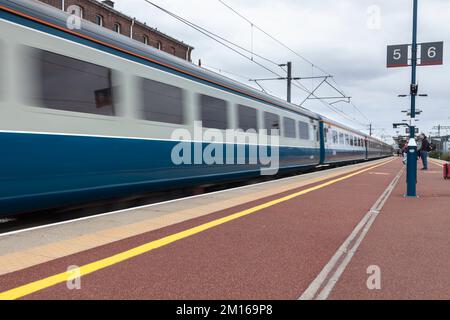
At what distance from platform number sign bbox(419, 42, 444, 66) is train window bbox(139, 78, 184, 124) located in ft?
20.1

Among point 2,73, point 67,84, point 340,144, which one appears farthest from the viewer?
point 340,144

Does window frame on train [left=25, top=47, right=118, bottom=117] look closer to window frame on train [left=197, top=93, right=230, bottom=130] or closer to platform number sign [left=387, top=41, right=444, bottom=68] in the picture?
window frame on train [left=197, top=93, right=230, bottom=130]

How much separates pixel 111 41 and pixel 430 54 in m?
7.74

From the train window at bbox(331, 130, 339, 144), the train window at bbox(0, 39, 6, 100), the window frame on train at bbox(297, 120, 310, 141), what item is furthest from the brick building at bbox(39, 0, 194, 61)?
the train window at bbox(0, 39, 6, 100)

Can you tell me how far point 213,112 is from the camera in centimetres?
879

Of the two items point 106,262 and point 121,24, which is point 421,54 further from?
point 121,24

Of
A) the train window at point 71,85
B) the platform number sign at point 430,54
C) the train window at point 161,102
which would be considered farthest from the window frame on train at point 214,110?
the platform number sign at point 430,54

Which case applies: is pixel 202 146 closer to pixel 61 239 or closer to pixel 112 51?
pixel 112 51

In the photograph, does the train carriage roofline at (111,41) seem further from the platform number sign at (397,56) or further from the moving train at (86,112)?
the platform number sign at (397,56)

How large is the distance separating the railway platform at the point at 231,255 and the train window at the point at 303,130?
895 centimetres

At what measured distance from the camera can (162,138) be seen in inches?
277

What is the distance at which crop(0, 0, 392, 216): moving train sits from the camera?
15.0ft

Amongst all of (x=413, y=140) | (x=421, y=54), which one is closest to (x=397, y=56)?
(x=421, y=54)

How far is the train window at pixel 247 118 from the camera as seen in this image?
33.2ft
